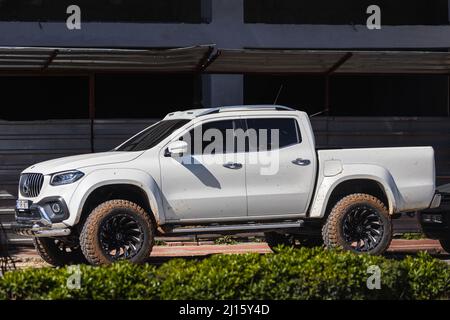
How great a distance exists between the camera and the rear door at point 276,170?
Answer: 14.5 meters

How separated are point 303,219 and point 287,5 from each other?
7.34 meters

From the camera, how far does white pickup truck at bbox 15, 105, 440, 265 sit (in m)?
13.7

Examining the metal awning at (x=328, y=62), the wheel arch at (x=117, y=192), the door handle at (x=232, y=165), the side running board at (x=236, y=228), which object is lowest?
the side running board at (x=236, y=228)

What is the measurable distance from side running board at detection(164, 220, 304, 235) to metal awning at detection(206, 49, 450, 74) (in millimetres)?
3674

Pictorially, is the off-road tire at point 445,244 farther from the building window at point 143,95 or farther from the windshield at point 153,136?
the building window at point 143,95

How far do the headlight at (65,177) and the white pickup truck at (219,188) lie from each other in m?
0.01

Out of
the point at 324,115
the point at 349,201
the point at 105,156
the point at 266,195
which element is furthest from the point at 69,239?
→ the point at 324,115

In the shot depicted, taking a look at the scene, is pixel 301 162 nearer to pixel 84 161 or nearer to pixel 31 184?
pixel 84 161

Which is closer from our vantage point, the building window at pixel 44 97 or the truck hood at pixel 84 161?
the truck hood at pixel 84 161

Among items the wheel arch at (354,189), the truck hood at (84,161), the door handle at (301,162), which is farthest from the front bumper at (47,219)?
the wheel arch at (354,189)

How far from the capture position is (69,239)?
47.1ft

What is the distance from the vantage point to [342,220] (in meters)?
14.5

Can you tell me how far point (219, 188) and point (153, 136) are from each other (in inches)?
49.1
